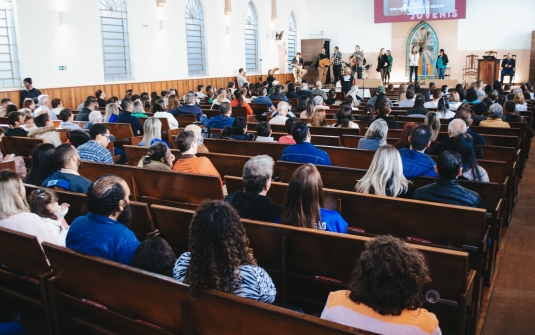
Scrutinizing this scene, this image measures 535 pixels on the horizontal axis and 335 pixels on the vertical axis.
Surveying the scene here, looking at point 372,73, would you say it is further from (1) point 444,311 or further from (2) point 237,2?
(1) point 444,311

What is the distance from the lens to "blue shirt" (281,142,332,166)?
4.26 m

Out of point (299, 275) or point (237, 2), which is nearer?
point (299, 275)

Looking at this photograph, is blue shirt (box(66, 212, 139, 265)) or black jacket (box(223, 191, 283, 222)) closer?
blue shirt (box(66, 212, 139, 265))

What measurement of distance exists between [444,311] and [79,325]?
1.71m

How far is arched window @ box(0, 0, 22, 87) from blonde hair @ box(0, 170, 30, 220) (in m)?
8.87

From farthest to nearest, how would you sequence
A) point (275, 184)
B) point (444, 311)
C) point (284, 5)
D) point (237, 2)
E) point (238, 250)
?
point (284, 5)
point (237, 2)
point (275, 184)
point (444, 311)
point (238, 250)

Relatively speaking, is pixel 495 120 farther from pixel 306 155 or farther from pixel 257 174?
pixel 257 174

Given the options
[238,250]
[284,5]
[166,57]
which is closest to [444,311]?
[238,250]

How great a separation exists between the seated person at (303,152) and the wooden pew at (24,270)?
2.37 m

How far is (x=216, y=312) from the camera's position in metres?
1.78

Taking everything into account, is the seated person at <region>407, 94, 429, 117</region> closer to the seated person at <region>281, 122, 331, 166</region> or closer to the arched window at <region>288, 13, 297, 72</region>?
the seated person at <region>281, 122, 331, 166</region>

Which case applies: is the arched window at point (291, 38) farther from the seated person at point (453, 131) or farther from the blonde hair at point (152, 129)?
the seated person at point (453, 131)

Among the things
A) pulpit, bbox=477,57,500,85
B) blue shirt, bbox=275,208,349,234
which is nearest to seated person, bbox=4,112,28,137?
blue shirt, bbox=275,208,349,234

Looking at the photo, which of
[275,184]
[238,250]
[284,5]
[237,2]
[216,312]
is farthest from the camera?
[284,5]
